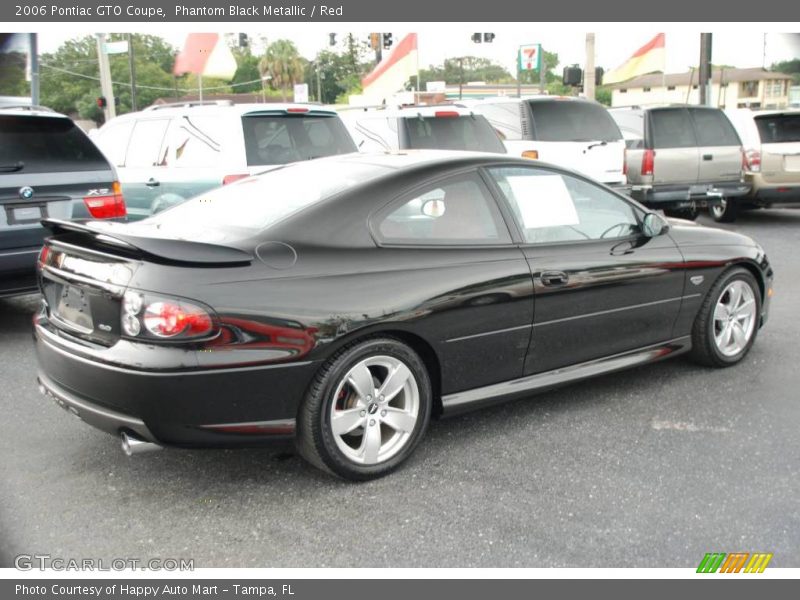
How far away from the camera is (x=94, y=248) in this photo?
351 centimetres

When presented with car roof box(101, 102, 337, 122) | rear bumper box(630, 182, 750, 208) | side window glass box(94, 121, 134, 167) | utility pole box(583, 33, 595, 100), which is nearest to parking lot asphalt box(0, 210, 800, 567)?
car roof box(101, 102, 337, 122)

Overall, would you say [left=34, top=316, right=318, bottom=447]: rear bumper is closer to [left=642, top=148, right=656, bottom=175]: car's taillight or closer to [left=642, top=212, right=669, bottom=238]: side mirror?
[left=642, top=212, right=669, bottom=238]: side mirror

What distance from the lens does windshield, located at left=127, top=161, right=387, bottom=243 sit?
3695 millimetres

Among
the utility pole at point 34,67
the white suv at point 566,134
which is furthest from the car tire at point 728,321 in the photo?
the utility pole at point 34,67

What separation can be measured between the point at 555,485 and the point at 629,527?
444 millimetres

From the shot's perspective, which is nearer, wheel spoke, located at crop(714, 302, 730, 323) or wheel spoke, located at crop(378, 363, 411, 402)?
wheel spoke, located at crop(378, 363, 411, 402)

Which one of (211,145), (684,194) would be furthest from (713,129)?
(211,145)

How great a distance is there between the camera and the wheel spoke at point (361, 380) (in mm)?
3531

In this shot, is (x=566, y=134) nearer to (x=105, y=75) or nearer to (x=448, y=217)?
(x=448, y=217)

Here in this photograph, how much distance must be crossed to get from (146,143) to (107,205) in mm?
2436

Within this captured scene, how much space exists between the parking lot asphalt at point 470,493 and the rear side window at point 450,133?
5.67 m

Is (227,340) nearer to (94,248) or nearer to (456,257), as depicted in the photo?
(94,248)

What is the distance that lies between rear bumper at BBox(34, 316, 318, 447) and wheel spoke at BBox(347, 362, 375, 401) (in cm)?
20

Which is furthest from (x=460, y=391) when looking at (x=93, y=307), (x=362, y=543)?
(x=93, y=307)
